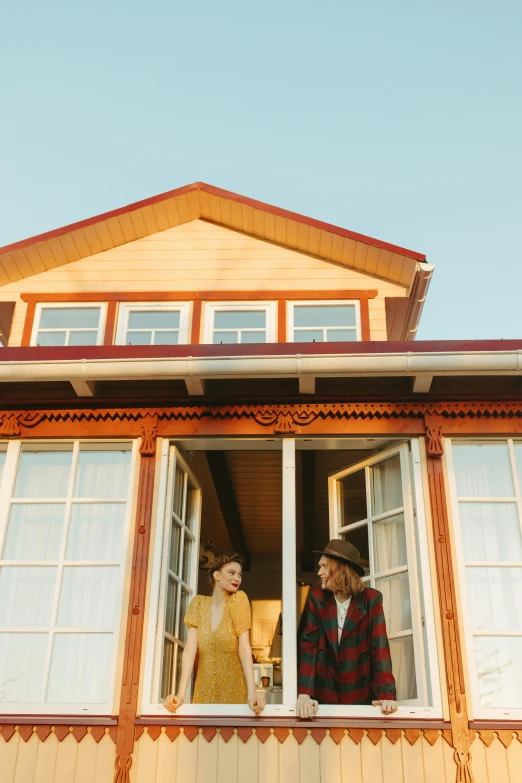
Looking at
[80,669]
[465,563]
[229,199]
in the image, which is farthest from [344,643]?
[229,199]

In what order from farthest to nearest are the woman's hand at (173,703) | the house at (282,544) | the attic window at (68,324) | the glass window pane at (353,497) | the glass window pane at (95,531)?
the attic window at (68,324) → the glass window pane at (353,497) → the glass window pane at (95,531) → the woman's hand at (173,703) → the house at (282,544)

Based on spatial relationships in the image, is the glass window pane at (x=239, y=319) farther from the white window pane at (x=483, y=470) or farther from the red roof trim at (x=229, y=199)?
the white window pane at (x=483, y=470)

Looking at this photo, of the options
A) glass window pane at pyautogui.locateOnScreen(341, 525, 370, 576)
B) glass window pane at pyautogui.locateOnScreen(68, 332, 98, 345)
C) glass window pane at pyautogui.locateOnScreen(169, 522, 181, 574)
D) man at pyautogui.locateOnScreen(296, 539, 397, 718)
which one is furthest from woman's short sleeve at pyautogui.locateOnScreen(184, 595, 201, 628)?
glass window pane at pyautogui.locateOnScreen(68, 332, 98, 345)

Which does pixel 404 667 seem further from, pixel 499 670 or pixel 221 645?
pixel 221 645

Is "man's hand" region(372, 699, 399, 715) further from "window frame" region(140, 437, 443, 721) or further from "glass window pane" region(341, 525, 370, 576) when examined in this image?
"glass window pane" region(341, 525, 370, 576)

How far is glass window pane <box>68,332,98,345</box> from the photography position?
794 centimetres

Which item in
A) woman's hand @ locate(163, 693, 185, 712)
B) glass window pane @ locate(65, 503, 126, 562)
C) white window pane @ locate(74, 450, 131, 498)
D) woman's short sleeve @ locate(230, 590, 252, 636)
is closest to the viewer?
woman's hand @ locate(163, 693, 185, 712)

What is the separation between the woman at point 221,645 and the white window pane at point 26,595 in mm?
917

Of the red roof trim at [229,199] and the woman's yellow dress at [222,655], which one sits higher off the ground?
the red roof trim at [229,199]

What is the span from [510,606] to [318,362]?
193 centimetres

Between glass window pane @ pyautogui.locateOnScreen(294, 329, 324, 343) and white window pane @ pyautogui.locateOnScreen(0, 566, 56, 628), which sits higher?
glass window pane @ pyautogui.locateOnScreen(294, 329, 324, 343)

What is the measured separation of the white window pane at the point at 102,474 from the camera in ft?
17.4

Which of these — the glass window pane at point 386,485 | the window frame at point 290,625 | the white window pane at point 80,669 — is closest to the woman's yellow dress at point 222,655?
the window frame at point 290,625

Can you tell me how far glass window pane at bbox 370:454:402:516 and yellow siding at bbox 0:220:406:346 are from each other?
110 inches
